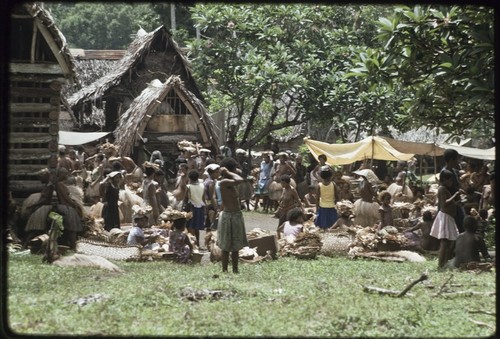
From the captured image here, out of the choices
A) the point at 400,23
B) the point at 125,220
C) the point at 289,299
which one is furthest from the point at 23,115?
the point at 289,299

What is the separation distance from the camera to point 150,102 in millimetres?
26078

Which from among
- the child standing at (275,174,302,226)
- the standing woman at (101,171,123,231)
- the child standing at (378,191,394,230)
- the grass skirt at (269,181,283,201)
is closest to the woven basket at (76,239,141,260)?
the standing woman at (101,171,123,231)

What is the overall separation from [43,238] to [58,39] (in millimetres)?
3642

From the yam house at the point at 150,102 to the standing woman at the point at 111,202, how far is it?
32.1ft

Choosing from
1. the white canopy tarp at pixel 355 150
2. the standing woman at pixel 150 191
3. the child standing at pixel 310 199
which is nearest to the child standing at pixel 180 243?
the standing woman at pixel 150 191

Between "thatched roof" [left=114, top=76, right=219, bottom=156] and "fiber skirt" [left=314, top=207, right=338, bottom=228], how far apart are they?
1052 cm

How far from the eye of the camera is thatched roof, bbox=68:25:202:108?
28.9m

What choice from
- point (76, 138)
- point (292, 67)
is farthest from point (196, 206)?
point (76, 138)

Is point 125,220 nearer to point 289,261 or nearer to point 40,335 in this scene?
point 289,261

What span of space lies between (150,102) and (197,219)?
11.0 metres

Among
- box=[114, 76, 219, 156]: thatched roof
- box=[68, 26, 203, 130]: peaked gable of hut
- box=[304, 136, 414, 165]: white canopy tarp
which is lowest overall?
box=[304, 136, 414, 165]: white canopy tarp

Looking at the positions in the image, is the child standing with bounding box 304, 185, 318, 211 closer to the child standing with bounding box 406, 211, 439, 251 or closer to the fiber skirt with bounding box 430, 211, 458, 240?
the child standing with bounding box 406, 211, 439, 251

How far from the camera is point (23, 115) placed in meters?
15.8

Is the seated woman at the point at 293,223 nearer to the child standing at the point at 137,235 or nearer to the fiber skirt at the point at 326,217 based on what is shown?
the fiber skirt at the point at 326,217
